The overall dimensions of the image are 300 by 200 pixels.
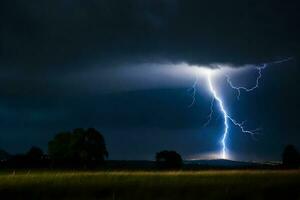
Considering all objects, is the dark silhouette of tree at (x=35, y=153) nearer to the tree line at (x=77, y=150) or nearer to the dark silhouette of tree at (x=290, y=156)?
the tree line at (x=77, y=150)

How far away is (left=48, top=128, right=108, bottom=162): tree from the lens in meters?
80.1

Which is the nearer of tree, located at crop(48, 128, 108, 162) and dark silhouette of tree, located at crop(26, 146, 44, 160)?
tree, located at crop(48, 128, 108, 162)

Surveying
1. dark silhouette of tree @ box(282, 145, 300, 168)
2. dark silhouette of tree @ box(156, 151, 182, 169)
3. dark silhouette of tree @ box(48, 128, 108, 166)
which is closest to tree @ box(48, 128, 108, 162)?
dark silhouette of tree @ box(48, 128, 108, 166)

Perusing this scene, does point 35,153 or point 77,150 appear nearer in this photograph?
point 77,150

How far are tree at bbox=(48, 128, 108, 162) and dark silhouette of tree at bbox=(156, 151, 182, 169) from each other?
Result: 1457cm

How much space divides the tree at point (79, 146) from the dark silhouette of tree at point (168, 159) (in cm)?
1457

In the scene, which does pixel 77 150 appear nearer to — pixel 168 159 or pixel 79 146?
pixel 79 146

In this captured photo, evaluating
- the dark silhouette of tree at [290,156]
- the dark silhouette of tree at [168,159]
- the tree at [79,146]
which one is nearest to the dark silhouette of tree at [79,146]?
the tree at [79,146]

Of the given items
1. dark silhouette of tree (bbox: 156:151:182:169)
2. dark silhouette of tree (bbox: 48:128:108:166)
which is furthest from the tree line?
dark silhouette of tree (bbox: 156:151:182:169)

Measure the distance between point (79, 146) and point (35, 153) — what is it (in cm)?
2199

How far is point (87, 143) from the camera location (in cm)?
8062

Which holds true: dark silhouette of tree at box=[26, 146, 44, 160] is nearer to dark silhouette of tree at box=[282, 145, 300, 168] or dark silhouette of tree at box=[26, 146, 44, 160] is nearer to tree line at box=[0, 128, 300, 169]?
tree line at box=[0, 128, 300, 169]

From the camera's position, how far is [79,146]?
80.1 m

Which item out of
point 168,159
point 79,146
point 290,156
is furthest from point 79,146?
point 290,156
